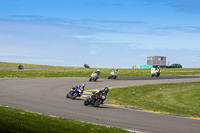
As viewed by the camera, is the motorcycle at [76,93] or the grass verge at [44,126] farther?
the motorcycle at [76,93]

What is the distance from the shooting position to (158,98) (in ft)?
84.8

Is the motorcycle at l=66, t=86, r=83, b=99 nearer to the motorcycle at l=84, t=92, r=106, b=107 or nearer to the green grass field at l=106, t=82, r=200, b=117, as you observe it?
the green grass field at l=106, t=82, r=200, b=117

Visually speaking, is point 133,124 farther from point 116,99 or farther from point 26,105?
point 116,99

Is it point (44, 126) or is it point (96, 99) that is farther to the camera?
point (96, 99)

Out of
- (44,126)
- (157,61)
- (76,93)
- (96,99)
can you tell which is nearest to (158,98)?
(76,93)

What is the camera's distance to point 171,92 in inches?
1124

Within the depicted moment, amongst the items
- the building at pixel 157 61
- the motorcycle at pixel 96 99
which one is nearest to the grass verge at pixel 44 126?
the motorcycle at pixel 96 99

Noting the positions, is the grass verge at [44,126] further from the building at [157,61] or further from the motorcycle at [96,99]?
the building at [157,61]

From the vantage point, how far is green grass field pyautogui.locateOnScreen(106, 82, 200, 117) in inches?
875

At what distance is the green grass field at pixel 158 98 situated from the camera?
22.2 m

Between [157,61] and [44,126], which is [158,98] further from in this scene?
[157,61]

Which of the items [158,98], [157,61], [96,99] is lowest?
[158,98]

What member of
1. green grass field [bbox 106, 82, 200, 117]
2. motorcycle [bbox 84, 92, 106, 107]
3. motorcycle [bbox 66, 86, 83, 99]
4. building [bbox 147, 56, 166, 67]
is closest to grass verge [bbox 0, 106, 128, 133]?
motorcycle [bbox 84, 92, 106, 107]

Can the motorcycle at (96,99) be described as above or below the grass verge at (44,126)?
above
